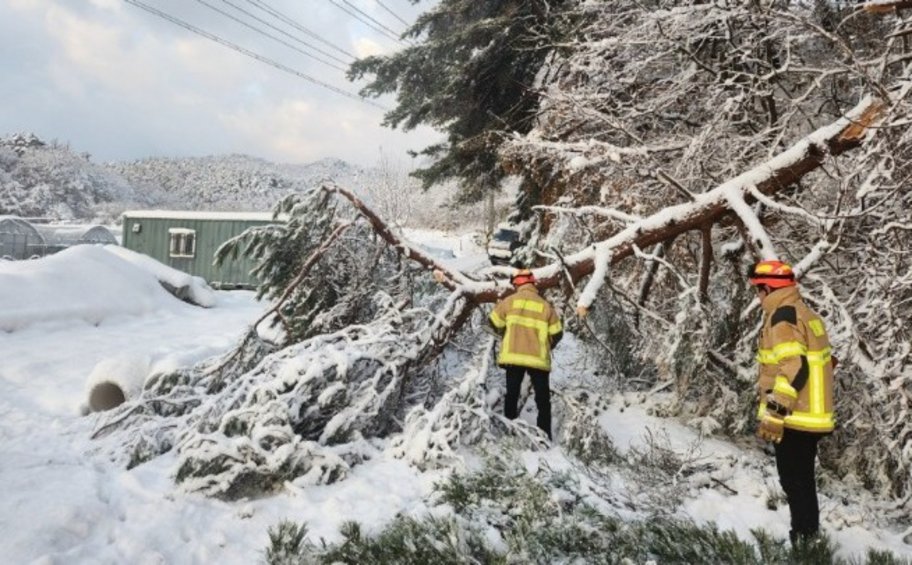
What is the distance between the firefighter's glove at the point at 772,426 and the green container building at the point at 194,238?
1906cm

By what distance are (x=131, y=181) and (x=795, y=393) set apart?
8741cm

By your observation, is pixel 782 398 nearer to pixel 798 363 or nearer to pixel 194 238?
pixel 798 363

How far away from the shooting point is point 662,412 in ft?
20.9

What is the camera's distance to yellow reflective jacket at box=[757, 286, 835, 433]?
3.26 metres

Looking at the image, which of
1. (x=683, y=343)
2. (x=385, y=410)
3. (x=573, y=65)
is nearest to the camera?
(x=385, y=410)

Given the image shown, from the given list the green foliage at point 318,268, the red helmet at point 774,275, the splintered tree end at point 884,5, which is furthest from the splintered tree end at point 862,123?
the green foliage at point 318,268

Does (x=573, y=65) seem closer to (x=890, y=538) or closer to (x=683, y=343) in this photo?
(x=683, y=343)

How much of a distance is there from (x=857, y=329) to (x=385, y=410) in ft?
13.1

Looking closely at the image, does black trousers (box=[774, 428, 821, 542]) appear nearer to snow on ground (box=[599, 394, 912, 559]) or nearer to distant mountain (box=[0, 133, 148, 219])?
snow on ground (box=[599, 394, 912, 559])

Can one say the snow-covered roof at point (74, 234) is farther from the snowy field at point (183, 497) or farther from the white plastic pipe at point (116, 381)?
the white plastic pipe at point (116, 381)

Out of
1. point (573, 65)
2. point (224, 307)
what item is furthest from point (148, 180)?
point (573, 65)

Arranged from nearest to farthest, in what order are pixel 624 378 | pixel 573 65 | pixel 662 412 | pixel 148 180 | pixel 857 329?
1. pixel 857 329
2. pixel 662 412
3. pixel 573 65
4. pixel 624 378
5. pixel 148 180

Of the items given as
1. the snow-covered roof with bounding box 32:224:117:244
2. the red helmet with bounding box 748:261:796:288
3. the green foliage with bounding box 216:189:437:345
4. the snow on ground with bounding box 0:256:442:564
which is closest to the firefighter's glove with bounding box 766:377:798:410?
the red helmet with bounding box 748:261:796:288

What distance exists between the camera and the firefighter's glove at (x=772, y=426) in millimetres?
3242
